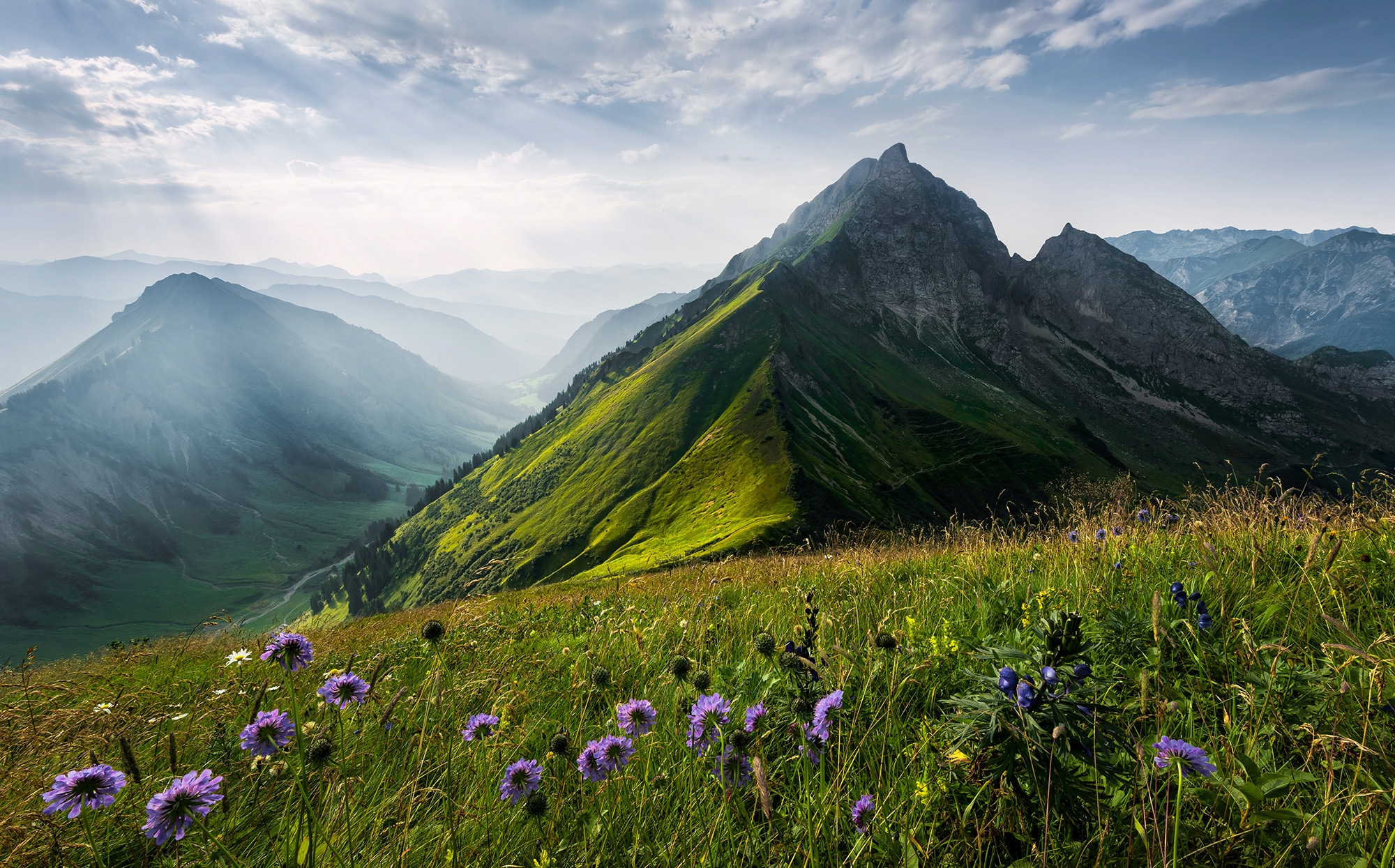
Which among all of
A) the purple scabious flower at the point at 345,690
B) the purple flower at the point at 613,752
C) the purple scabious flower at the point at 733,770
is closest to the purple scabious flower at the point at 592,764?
the purple flower at the point at 613,752

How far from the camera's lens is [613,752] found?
288cm

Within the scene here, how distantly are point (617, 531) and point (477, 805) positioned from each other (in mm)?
106838

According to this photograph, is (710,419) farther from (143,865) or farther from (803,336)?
(143,865)

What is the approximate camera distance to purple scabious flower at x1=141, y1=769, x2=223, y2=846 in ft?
6.88

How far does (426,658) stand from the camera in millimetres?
6617

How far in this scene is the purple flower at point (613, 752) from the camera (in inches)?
113

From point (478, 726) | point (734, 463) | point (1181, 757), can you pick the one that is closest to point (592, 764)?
point (478, 726)

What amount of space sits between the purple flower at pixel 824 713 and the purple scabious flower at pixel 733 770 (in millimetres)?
398

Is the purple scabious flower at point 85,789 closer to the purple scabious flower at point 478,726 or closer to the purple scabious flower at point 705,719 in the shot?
the purple scabious flower at point 478,726

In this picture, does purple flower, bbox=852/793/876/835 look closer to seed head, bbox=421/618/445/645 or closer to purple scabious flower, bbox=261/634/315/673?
seed head, bbox=421/618/445/645

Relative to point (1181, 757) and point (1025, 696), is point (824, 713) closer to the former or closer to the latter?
point (1025, 696)

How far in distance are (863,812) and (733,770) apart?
0.64 m

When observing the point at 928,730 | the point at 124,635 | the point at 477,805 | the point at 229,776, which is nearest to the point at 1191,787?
the point at 928,730

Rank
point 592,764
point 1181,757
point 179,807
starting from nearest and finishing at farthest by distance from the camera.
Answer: point 1181,757 < point 179,807 < point 592,764
